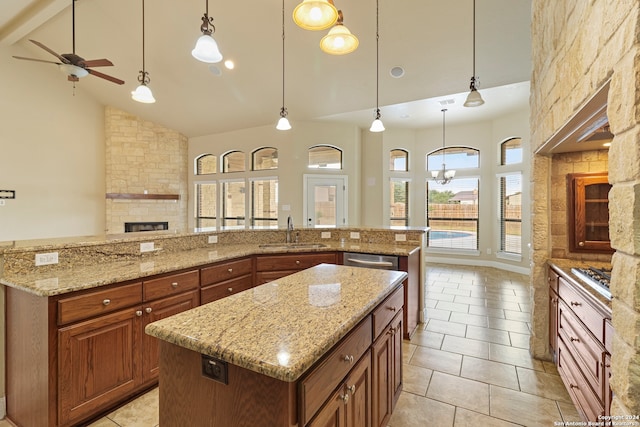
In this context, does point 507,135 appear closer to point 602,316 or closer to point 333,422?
point 602,316

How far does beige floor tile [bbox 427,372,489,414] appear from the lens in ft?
6.72

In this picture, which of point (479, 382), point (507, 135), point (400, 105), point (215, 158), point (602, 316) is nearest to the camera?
point (602, 316)

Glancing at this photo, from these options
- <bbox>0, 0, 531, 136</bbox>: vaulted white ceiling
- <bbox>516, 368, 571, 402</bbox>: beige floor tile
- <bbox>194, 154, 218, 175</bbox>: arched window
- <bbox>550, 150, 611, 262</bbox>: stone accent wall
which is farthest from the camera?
<bbox>194, 154, 218, 175</bbox>: arched window

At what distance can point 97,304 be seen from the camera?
1794 millimetres

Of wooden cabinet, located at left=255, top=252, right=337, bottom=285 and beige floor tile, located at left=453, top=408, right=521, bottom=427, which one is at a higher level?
wooden cabinet, located at left=255, top=252, right=337, bottom=285

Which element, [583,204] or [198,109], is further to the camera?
[198,109]

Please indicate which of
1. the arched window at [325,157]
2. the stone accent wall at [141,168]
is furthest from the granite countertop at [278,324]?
the stone accent wall at [141,168]

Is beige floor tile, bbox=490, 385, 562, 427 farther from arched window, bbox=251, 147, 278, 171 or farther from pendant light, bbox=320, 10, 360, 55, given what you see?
arched window, bbox=251, 147, 278, 171

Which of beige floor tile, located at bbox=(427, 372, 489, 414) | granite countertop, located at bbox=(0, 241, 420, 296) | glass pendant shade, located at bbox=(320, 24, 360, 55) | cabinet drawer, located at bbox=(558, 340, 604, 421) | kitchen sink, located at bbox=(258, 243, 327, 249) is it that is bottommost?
beige floor tile, located at bbox=(427, 372, 489, 414)

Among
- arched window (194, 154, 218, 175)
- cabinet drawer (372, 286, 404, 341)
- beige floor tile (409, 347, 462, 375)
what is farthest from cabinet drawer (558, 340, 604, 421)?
arched window (194, 154, 218, 175)

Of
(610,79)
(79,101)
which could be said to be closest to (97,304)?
(610,79)

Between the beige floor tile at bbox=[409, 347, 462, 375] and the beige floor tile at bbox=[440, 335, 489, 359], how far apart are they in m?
0.11

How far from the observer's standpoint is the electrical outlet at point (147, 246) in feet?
8.46

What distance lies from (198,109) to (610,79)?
272 inches
